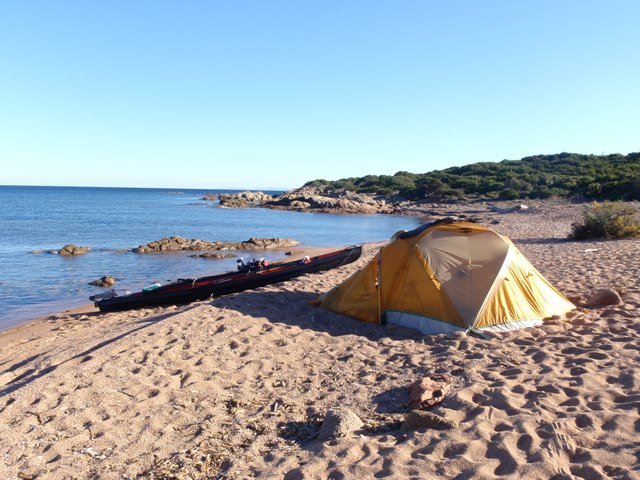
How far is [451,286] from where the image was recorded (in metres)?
7.66

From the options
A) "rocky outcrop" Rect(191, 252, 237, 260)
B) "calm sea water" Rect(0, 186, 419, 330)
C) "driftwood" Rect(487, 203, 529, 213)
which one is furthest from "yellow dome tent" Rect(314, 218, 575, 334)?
"driftwood" Rect(487, 203, 529, 213)

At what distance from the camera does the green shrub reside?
53.6ft

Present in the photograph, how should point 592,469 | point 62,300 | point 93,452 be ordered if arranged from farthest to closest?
point 62,300
point 93,452
point 592,469

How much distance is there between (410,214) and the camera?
48.0m

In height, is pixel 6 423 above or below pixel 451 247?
below

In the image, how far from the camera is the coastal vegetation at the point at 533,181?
3756cm

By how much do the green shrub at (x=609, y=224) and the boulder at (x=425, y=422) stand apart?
15.1 meters

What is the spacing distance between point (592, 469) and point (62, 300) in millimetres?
14354

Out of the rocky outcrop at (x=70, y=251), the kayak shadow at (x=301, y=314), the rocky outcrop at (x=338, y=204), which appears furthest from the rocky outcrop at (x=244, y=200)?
the kayak shadow at (x=301, y=314)

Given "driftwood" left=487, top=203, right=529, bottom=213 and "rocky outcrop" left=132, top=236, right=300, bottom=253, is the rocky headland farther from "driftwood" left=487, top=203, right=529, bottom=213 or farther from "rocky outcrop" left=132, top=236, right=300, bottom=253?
"rocky outcrop" left=132, top=236, right=300, bottom=253

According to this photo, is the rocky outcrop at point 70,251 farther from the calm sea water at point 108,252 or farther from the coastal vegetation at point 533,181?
the coastal vegetation at point 533,181

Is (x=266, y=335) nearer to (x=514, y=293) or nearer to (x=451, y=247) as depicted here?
(x=451, y=247)

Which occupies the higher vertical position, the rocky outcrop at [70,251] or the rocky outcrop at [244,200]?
the rocky outcrop at [244,200]

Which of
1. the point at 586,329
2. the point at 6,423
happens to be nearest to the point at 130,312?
the point at 6,423
